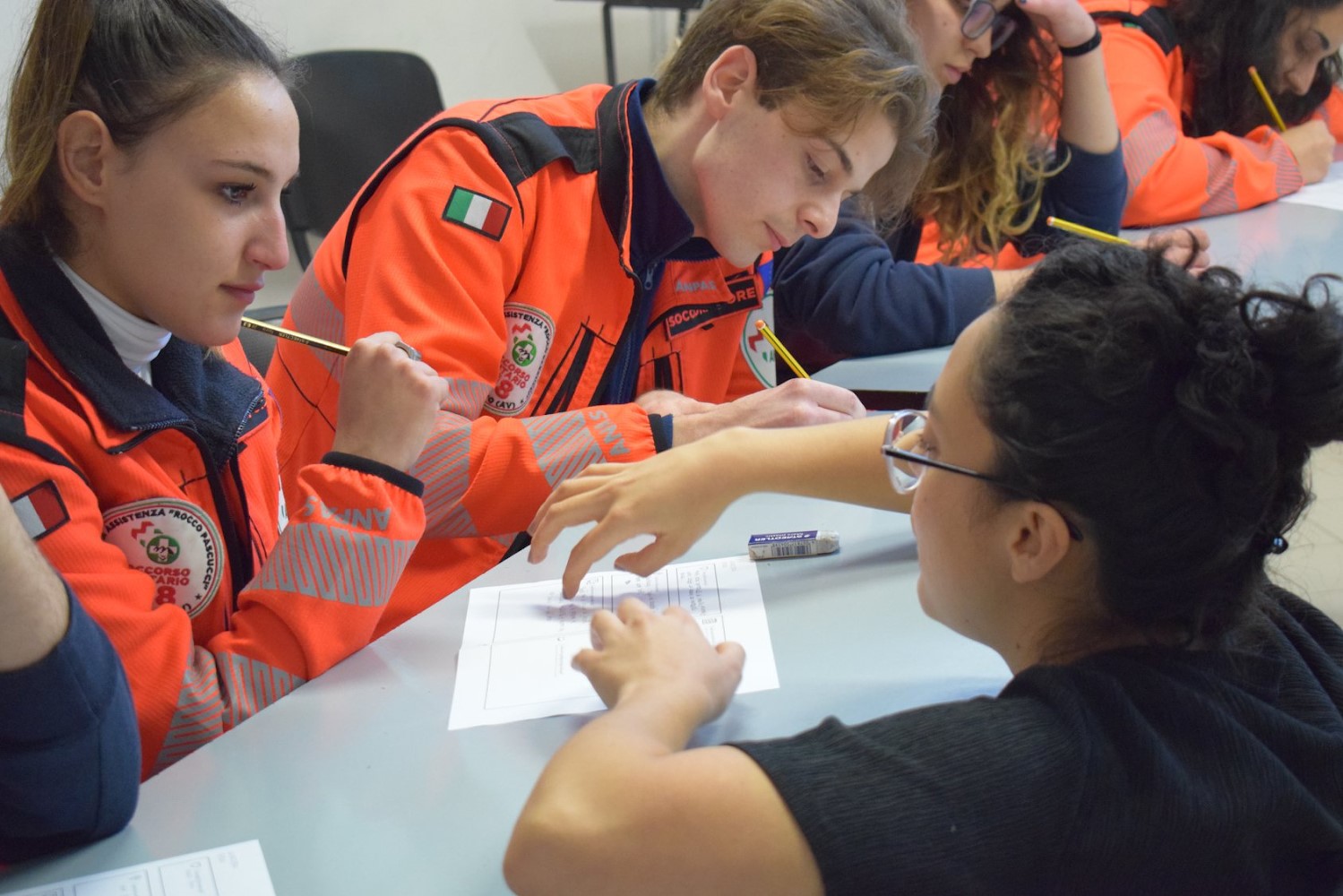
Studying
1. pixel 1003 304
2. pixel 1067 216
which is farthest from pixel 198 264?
pixel 1067 216

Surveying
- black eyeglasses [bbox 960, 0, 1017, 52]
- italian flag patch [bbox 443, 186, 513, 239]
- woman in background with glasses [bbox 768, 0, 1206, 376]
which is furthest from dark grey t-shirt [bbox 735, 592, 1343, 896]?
black eyeglasses [bbox 960, 0, 1017, 52]

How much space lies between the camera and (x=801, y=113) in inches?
59.2

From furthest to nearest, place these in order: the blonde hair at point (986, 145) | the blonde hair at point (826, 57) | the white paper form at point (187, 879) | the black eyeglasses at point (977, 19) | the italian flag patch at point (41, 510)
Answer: the blonde hair at point (986, 145), the black eyeglasses at point (977, 19), the blonde hair at point (826, 57), the italian flag patch at point (41, 510), the white paper form at point (187, 879)

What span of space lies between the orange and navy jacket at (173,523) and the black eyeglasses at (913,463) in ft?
1.56

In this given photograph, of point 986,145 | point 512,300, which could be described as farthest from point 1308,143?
point 512,300

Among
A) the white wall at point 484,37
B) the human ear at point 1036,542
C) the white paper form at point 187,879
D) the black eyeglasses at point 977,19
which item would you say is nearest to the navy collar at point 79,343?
the white paper form at point 187,879

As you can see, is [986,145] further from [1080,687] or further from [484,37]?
[484,37]

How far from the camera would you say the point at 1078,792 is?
0.72 m

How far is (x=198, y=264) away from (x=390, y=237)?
0.34 meters

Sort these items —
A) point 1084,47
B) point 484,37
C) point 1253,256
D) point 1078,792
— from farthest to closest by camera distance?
point 484,37 → point 1084,47 → point 1253,256 → point 1078,792

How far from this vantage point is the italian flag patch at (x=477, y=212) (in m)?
1.43

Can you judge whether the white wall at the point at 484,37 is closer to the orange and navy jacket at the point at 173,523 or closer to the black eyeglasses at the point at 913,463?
the orange and navy jacket at the point at 173,523

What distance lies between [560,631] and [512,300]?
0.56 metres

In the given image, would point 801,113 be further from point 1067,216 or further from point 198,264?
point 1067,216
